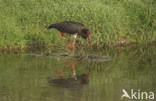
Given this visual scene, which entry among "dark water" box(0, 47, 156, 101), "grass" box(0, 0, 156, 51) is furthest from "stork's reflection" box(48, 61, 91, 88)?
"grass" box(0, 0, 156, 51)

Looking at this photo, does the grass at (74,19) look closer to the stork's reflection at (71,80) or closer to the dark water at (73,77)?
the dark water at (73,77)

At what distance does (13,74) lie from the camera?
1050 cm

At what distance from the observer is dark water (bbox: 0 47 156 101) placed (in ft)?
27.1

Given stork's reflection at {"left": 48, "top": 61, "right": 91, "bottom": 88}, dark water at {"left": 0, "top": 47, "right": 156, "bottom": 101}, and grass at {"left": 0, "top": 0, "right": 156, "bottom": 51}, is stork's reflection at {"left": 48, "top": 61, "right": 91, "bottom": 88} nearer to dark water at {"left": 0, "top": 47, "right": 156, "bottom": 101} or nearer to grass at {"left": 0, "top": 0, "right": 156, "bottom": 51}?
dark water at {"left": 0, "top": 47, "right": 156, "bottom": 101}

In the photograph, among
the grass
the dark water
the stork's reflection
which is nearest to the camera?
the dark water

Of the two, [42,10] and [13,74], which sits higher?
[42,10]

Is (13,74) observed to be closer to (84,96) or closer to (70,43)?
(84,96)

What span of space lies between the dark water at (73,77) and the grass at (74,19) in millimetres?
1711

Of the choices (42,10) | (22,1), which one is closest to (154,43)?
(42,10)

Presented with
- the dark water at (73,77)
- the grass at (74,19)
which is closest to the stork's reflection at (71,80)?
the dark water at (73,77)

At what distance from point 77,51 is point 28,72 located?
3.50 m

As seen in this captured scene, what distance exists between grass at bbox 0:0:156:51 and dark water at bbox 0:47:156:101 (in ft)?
5.61

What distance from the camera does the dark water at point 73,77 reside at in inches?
325

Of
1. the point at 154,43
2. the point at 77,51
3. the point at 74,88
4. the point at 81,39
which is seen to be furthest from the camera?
the point at 154,43
